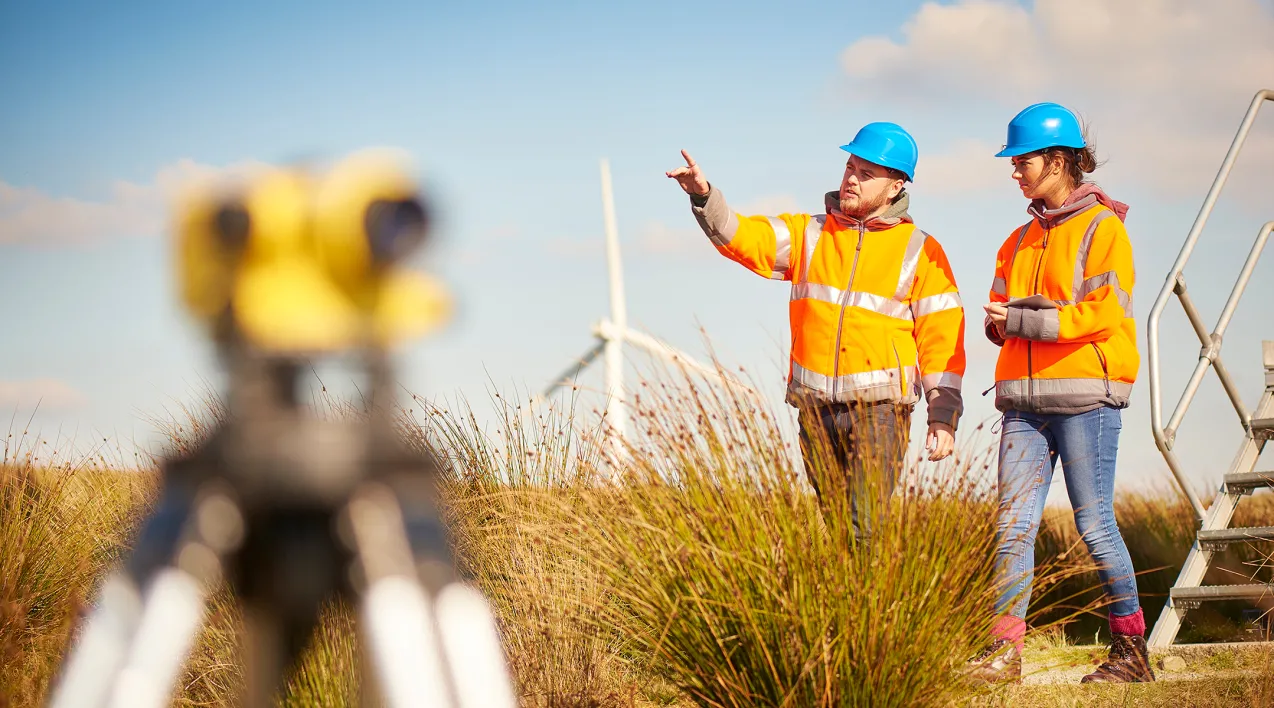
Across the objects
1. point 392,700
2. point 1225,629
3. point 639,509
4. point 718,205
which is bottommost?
point 1225,629

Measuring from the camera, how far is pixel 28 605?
4.76 m

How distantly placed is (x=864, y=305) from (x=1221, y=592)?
2246 millimetres

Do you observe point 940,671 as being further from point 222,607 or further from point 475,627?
point 222,607

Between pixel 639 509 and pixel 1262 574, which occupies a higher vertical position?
pixel 639 509

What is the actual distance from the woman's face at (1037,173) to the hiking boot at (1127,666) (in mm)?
1727

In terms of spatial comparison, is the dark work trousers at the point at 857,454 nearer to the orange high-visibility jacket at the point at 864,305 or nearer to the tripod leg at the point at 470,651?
the orange high-visibility jacket at the point at 864,305

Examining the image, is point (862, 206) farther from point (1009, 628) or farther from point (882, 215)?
point (1009, 628)

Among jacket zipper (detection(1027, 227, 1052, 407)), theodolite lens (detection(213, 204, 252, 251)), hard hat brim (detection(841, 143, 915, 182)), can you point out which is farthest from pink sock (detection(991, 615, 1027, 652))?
theodolite lens (detection(213, 204, 252, 251))

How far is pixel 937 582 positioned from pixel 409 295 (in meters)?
2.08

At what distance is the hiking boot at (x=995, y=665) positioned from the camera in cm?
310

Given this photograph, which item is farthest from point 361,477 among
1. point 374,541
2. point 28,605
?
point 28,605

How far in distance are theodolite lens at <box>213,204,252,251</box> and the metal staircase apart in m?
4.21

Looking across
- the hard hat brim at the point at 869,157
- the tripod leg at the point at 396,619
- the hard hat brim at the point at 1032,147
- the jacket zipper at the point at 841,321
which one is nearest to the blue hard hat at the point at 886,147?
the hard hat brim at the point at 869,157

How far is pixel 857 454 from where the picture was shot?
3479mm
